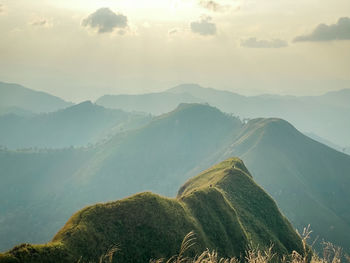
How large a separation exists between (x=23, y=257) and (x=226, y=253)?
3292cm

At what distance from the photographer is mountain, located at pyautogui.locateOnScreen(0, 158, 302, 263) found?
32.1 meters

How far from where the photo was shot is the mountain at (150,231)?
105ft

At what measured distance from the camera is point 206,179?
92875mm

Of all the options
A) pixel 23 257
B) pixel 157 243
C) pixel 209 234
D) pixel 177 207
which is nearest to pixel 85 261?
pixel 23 257

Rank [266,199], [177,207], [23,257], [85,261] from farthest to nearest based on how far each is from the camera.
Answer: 1. [266,199]
2. [177,207]
3. [85,261]
4. [23,257]

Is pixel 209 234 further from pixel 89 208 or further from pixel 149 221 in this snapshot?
pixel 89 208

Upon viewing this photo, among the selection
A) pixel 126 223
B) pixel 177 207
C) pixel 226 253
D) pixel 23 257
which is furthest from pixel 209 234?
pixel 23 257

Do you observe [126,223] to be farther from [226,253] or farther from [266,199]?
[266,199]

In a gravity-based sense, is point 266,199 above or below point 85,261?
below

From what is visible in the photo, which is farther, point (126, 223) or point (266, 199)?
point (266, 199)

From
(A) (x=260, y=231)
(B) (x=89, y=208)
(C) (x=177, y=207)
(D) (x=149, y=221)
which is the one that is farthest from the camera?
(A) (x=260, y=231)

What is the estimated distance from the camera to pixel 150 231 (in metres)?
42.3

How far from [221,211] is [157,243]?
1889cm

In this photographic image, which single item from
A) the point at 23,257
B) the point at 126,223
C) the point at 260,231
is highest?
the point at 23,257
